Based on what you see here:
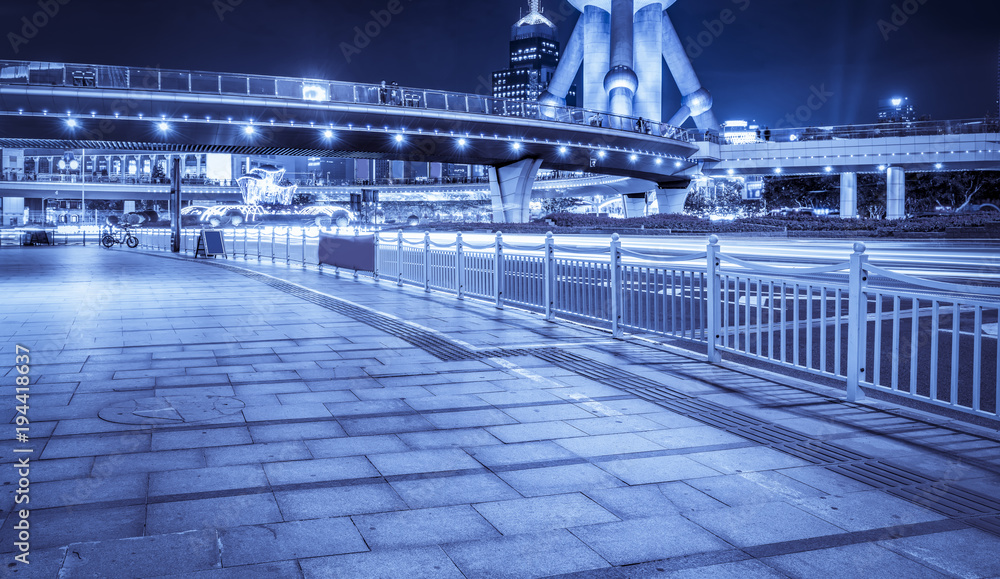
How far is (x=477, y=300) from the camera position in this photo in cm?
1488

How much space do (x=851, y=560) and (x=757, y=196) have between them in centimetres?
8752

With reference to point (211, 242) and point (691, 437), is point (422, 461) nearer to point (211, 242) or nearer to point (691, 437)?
point (691, 437)

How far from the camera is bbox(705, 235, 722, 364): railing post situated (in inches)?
329

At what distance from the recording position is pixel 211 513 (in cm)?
412

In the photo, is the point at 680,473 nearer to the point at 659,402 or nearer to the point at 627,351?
the point at 659,402

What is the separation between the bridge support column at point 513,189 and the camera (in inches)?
2253

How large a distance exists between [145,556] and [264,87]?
39.4 meters

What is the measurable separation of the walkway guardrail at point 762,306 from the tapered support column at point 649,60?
220 ft

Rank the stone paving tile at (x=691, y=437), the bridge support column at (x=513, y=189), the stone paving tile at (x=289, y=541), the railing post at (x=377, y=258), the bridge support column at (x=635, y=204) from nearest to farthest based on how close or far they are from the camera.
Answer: the stone paving tile at (x=289, y=541) → the stone paving tile at (x=691, y=437) → the railing post at (x=377, y=258) → the bridge support column at (x=513, y=189) → the bridge support column at (x=635, y=204)

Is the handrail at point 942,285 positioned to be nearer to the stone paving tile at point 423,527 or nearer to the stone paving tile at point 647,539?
the stone paving tile at point 647,539

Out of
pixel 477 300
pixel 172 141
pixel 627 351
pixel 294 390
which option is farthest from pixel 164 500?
pixel 172 141

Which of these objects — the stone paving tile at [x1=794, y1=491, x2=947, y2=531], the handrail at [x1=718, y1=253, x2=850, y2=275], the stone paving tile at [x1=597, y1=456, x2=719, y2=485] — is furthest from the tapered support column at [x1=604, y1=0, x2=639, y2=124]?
the stone paving tile at [x1=794, y1=491, x2=947, y2=531]

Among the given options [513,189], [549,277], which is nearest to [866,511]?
[549,277]

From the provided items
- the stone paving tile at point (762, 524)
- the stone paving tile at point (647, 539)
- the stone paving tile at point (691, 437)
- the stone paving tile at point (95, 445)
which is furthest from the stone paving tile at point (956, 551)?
the stone paving tile at point (95, 445)
